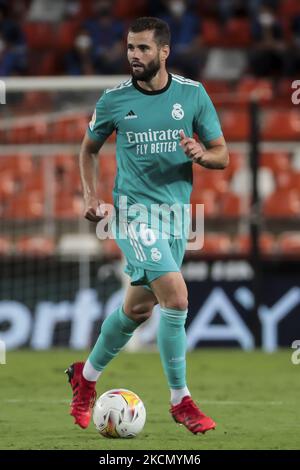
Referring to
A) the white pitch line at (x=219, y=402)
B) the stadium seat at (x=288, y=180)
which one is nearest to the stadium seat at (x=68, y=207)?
the stadium seat at (x=288, y=180)

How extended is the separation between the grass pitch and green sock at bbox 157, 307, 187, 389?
11.7 inches

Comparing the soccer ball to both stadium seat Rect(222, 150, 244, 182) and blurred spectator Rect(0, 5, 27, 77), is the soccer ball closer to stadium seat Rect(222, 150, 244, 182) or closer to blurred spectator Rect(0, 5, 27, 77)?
stadium seat Rect(222, 150, 244, 182)

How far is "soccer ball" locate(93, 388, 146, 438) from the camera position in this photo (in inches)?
238

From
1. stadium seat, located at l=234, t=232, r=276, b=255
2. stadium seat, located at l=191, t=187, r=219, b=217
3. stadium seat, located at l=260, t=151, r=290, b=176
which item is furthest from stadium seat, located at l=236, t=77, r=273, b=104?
stadium seat, located at l=234, t=232, r=276, b=255

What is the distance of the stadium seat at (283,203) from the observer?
13.5m

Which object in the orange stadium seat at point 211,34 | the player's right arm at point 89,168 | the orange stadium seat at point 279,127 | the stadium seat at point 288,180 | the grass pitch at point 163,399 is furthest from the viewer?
the orange stadium seat at point 211,34

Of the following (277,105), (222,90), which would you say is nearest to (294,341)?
(277,105)

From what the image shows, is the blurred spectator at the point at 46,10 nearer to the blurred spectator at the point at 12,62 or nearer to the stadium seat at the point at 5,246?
the blurred spectator at the point at 12,62

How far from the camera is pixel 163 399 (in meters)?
8.05

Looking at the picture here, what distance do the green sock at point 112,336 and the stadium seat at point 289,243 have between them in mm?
6469

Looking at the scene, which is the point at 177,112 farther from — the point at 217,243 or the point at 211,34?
→ the point at 211,34

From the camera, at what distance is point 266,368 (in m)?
10.1

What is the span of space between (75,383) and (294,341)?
17.6 ft
